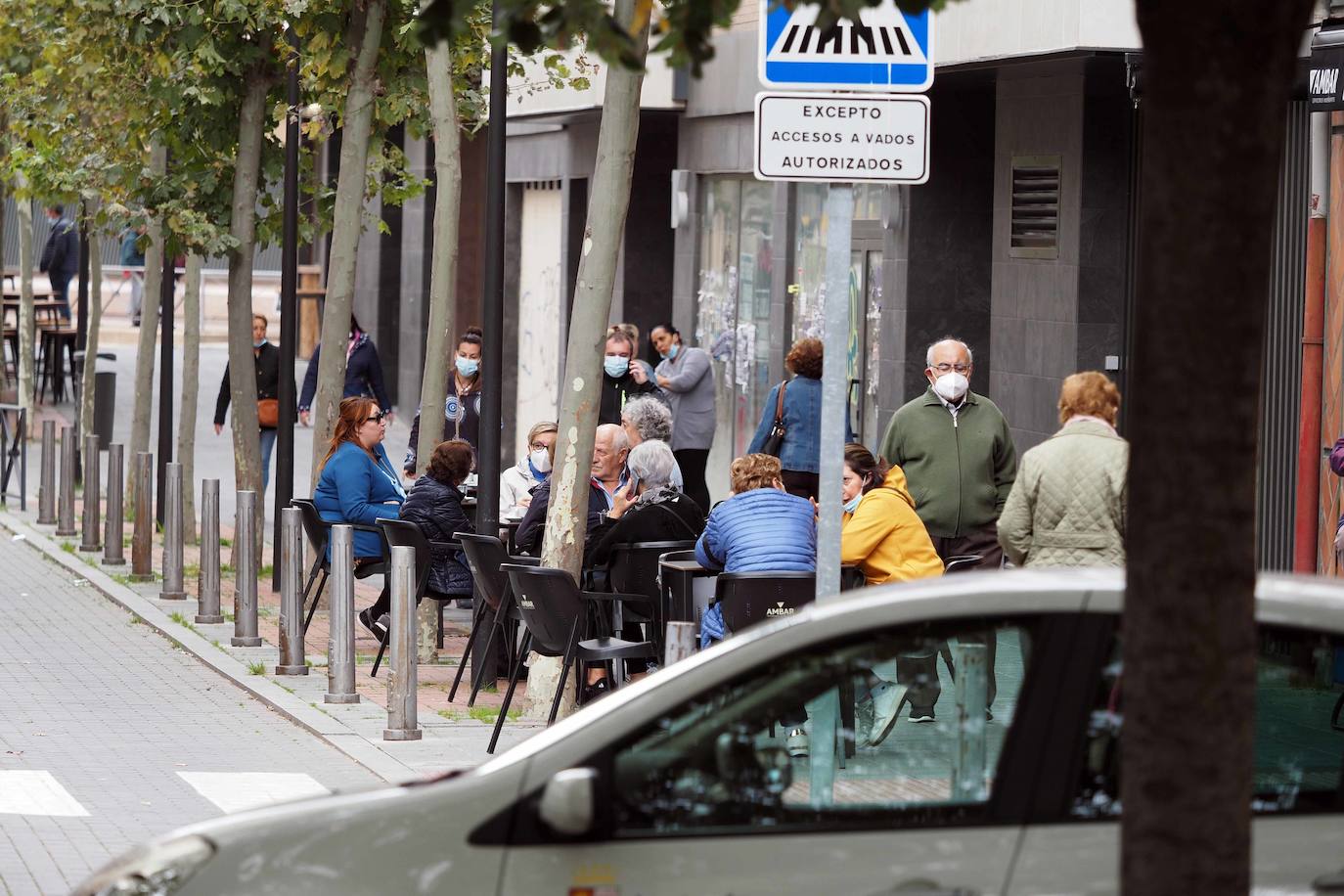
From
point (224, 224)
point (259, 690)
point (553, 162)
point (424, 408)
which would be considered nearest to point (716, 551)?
point (259, 690)

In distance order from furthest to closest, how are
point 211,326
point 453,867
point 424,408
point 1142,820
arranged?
point 211,326 < point 424,408 < point 453,867 < point 1142,820

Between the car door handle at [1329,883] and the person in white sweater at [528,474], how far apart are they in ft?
29.3

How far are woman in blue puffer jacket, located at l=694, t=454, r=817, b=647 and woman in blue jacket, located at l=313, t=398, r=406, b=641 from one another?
375 centimetres

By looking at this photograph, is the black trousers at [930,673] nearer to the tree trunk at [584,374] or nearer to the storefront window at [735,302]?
the tree trunk at [584,374]

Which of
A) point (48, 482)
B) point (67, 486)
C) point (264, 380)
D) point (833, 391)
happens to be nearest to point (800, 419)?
point (264, 380)

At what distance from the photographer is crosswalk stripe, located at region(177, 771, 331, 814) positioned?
29.5 ft

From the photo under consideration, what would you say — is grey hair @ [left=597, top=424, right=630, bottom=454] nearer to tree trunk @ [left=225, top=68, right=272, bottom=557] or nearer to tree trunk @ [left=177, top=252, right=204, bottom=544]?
tree trunk @ [left=225, top=68, right=272, bottom=557]

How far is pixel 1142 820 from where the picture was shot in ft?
11.8

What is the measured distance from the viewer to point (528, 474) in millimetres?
13352

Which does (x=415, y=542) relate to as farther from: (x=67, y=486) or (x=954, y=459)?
Answer: (x=67, y=486)

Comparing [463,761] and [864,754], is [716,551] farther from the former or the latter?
[864,754]

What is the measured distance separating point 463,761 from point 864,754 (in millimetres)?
5466

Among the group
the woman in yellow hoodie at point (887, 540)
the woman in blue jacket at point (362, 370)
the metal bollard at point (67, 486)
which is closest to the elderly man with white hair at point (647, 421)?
the woman in yellow hoodie at point (887, 540)

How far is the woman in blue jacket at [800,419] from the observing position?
49.0 feet
